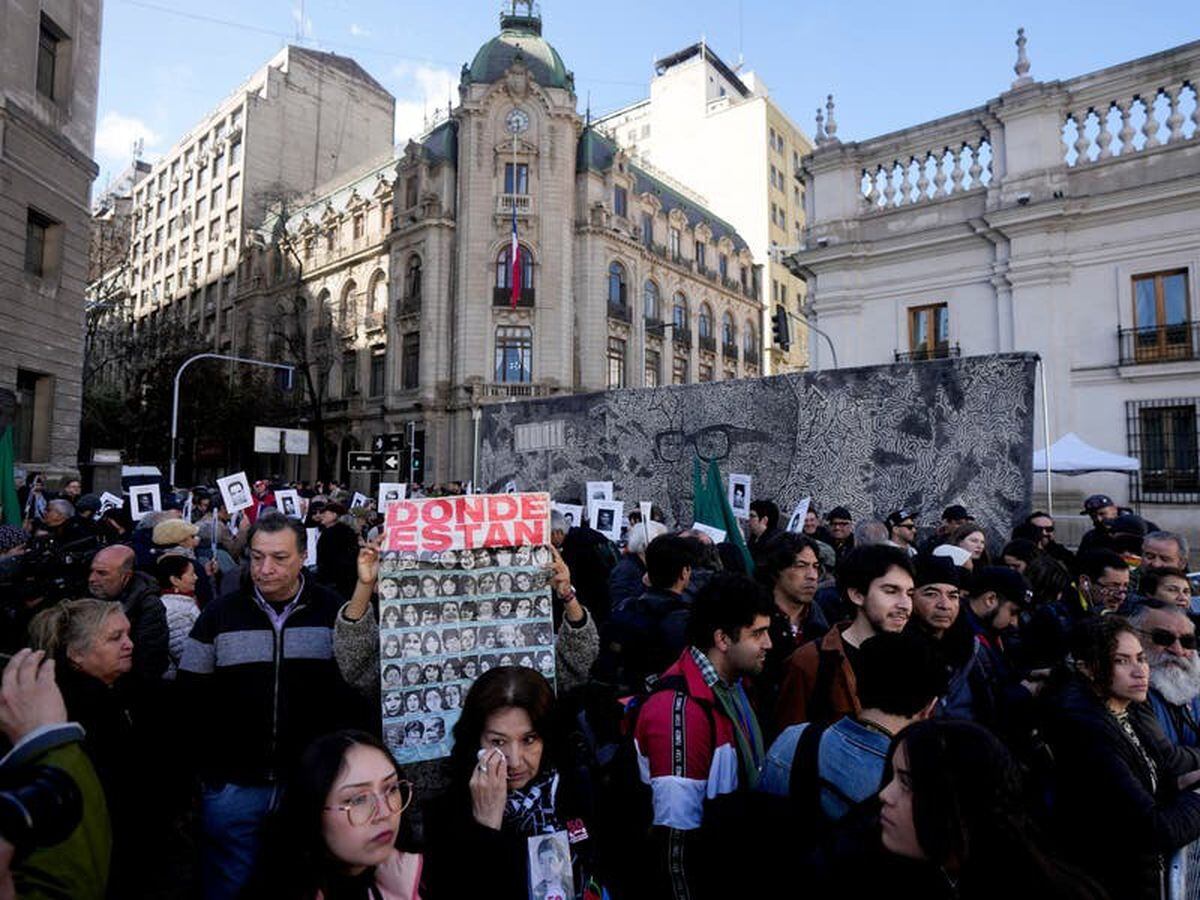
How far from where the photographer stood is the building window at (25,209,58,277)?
1739 centimetres

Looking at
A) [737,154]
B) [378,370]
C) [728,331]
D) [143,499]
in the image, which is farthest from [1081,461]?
[737,154]

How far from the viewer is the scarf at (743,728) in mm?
2520

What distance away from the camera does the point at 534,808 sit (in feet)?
7.97

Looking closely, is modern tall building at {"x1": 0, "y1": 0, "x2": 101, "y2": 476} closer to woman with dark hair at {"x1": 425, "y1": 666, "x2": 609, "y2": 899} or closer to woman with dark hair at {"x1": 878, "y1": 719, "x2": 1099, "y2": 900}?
woman with dark hair at {"x1": 425, "y1": 666, "x2": 609, "y2": 899}

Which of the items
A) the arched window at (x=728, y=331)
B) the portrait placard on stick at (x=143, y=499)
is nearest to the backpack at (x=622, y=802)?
the portrait placard on stick at (x=143, y=499)

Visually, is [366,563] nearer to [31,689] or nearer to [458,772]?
[458,772]

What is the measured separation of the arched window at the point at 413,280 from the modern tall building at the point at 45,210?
54.5 ft

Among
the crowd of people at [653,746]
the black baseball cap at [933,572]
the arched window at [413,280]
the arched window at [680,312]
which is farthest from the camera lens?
the arched window at [680,312]

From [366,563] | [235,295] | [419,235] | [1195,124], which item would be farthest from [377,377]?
[366,563]

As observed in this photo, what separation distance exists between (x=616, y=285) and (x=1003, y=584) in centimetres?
3474

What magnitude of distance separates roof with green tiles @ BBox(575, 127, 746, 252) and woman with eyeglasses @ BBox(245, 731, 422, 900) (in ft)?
118

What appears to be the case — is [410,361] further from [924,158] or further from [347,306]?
[924,158]

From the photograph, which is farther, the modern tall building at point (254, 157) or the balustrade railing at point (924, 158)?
the modern tall building at point (254, 157)

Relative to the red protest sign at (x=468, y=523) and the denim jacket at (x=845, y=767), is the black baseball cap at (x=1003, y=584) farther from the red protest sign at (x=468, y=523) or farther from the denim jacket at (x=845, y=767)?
the red protest sign at (x=468, y=523)
